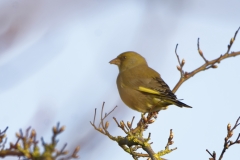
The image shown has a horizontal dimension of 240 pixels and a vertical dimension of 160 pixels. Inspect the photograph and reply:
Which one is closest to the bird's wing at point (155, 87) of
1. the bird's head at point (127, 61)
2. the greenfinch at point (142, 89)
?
the greenfinch at point (142, 89)

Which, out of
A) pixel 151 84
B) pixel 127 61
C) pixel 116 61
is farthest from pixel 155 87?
pixel 116 61

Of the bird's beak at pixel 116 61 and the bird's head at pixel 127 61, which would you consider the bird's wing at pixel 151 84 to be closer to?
the bird's head at pixel 127 61

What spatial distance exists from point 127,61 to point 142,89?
3.26 ft

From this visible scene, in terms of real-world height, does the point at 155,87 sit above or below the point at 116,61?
below

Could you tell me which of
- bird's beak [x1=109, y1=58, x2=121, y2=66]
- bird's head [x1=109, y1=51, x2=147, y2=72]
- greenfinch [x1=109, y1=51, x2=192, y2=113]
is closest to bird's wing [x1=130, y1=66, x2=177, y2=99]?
greenfinch [x1=109, y1=51, x2=192, y2=113]

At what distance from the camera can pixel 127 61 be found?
650 cm

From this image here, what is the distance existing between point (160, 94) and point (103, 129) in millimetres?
1586

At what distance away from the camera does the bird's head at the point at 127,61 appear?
254 inches

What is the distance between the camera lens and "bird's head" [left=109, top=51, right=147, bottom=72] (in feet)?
21.1

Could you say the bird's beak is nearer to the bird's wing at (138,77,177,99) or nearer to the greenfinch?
the greenfinch

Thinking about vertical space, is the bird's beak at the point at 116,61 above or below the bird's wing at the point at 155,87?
above

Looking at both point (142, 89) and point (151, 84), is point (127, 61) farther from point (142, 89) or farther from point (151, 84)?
point (142, 89)

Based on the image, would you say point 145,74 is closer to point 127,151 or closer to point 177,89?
point 177,89

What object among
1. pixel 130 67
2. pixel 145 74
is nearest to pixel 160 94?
pixel 145 74
